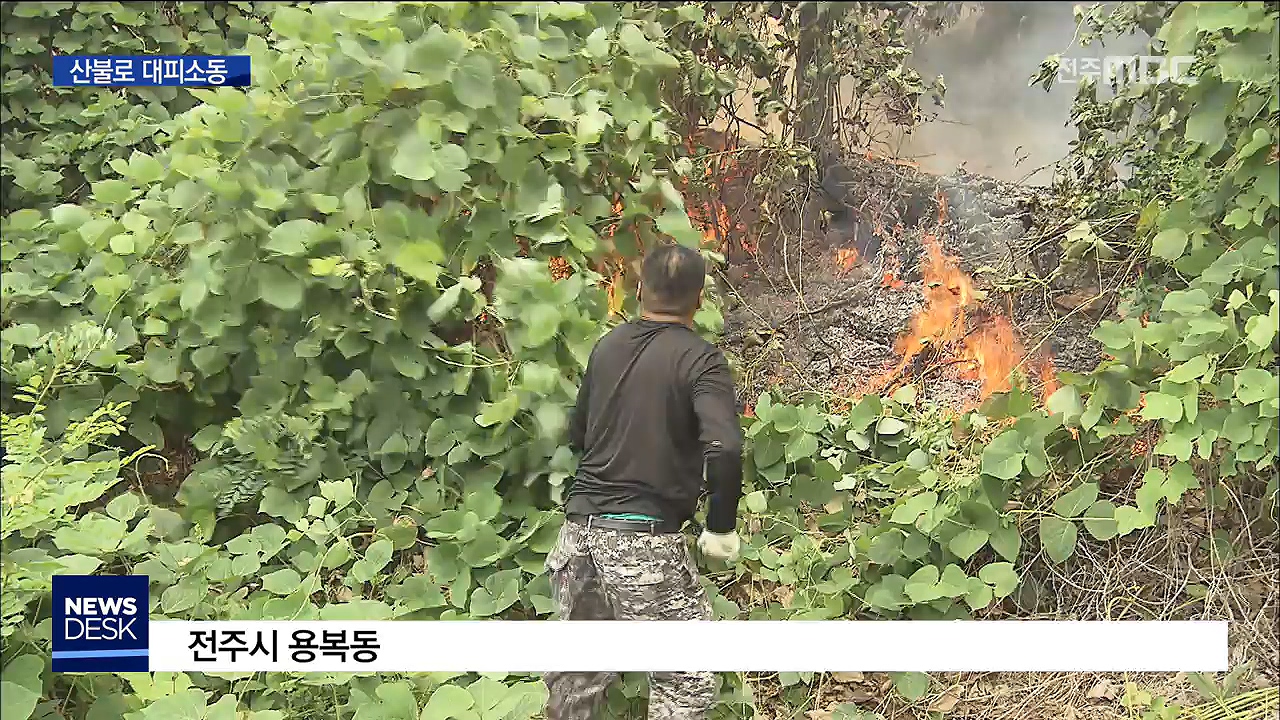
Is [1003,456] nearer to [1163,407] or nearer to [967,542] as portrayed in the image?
[967,542]

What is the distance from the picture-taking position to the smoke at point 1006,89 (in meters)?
1.91

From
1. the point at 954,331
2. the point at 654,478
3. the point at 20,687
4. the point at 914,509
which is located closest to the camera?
the point at 20,687

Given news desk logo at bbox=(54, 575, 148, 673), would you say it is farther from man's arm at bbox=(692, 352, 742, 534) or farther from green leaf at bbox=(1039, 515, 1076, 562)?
green leaf at bbox=(1039, 515, 1076, 562)

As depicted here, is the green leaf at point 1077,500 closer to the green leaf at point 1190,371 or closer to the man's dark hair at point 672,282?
the green leaf at point 1190,371

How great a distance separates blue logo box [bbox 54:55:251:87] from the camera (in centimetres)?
185

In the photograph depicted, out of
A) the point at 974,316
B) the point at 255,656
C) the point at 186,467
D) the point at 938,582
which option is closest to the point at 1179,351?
the point at 974,316

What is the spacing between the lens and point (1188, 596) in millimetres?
2033

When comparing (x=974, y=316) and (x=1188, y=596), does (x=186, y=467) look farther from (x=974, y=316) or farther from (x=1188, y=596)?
(x=1188, y=596)

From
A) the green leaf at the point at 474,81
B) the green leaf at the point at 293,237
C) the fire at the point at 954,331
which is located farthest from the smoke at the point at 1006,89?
the green leaf at the point at 293,237

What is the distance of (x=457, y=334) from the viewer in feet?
7.02

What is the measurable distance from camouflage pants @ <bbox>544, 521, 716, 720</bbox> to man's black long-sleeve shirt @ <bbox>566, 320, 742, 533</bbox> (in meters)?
0.06

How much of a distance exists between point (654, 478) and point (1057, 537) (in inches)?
34.7
